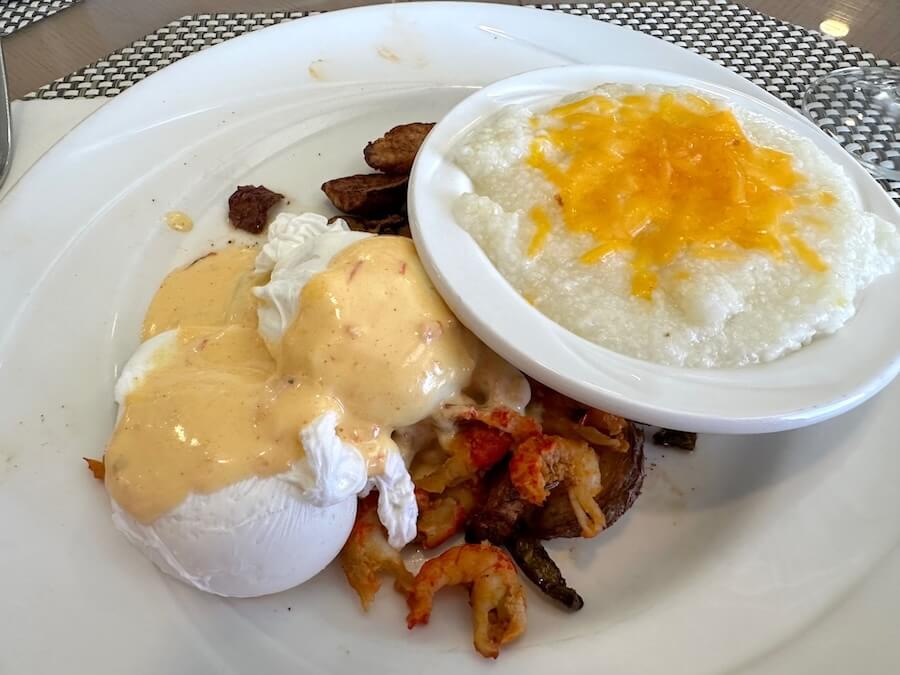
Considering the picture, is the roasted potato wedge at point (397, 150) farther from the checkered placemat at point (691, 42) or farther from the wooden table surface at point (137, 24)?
the wooden table surface at point (137, 24)

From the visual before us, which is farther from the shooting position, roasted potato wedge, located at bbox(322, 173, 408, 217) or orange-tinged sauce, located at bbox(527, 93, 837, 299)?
roasted potato wedge, located at bbox(322, 173, 408, 217)

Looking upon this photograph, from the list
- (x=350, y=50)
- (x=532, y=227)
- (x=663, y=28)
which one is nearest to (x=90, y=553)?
(x=532, y=227)

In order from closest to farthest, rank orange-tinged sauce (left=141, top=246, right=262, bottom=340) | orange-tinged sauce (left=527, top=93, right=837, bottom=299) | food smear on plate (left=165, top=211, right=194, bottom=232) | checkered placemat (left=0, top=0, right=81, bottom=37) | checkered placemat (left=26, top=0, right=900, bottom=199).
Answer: orange-tinged sauce (left=527, top=93, right=837, bottom=299)
orange-tinged sauce (left=141, top=246, right=262, bottom=340)
food smear on plate (left=165, top=211, right=194, bottom=232)
checkered placemat (left=26, top=0, right=900, bottom=199)
checkered placemat (left=0, top=0, right=81, bottom=37)

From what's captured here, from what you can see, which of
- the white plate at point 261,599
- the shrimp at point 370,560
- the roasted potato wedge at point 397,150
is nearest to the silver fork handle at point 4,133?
the white plate at point 261,599

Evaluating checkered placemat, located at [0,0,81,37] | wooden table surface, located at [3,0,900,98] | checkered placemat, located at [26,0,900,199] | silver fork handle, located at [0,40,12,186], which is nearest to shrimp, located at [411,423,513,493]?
silver fork handle, located at [0,40,12,186]

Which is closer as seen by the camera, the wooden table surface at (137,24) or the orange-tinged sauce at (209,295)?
the orange-tinged sauce at (209,295)

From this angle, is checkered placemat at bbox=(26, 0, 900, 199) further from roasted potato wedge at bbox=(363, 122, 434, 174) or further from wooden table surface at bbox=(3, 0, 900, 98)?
roasted potato wedge at bbox=(363, 122, 434, 174)

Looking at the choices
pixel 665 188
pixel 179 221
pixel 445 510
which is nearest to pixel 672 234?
pixel 665 188

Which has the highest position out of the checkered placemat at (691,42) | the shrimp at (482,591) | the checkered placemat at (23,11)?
the checkered placemat at (23,11)
